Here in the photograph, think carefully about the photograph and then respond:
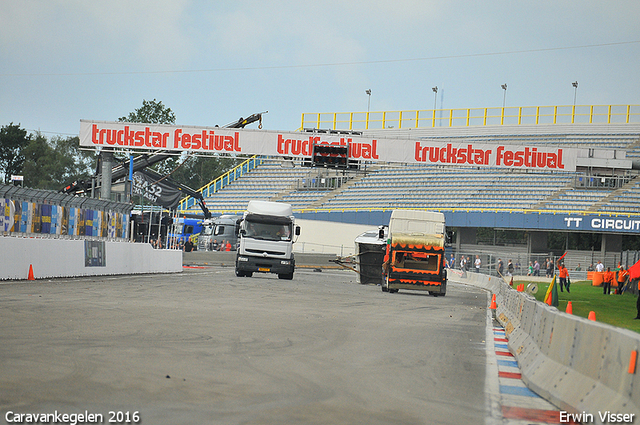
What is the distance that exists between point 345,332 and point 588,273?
40.9 meters

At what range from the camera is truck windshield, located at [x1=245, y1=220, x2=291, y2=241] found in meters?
33.1

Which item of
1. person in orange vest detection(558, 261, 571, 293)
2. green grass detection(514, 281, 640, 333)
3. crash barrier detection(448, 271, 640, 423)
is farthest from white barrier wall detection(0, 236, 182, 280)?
person in orange vest detection(558, 261, 571, 293)

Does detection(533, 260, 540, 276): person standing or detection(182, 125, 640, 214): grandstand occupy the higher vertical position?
detection(182, 125, 640, 214): grandstand

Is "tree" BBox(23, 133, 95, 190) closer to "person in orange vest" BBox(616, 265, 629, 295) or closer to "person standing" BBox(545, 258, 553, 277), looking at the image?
"person standing" BBox(545, 258, 553, 277)

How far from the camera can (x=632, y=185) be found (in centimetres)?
5456

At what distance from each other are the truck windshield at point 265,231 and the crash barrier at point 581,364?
2336 cm

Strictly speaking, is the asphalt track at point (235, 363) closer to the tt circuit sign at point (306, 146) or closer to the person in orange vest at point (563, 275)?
the person in orange vest at point (563, 275)

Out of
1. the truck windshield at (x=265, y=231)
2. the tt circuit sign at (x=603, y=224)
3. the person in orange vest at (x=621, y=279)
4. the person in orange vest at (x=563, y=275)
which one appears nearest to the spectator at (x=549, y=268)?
the tt circuit sign at (x=603, y=224)

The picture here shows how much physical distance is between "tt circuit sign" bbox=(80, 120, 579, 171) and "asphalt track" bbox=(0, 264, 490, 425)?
21.9 meters

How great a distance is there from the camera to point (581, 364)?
6863 millimetres

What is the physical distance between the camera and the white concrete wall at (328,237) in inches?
2196

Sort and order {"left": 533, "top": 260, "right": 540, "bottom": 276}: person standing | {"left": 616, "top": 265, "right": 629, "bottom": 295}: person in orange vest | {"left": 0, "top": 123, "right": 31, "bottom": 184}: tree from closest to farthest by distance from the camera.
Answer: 1. {"left": 616, "top": 265, "right": 629, "bottom": 295}: person in orange vest
2. {"left": 533, "top": 260, "right": 540, "bottom": 276}: person standing
3. {"left": 0, "top": 123, "right": 31, "bottom": 184}: tree

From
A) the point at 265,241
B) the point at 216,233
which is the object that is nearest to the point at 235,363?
the point at 265,241

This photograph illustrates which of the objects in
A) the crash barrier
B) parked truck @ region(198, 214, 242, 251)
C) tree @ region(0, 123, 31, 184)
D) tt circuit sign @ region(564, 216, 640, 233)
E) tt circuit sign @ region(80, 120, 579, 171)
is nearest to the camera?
the crash barrier
